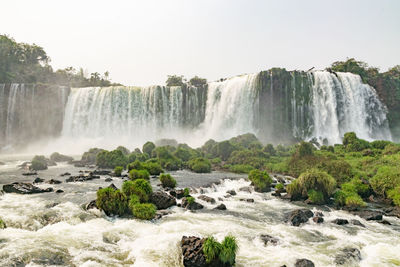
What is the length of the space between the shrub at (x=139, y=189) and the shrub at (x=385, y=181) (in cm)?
1335

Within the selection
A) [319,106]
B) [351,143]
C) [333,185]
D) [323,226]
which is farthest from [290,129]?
[323,226]

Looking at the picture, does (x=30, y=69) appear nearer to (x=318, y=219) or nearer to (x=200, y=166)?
(x=200, y=166)

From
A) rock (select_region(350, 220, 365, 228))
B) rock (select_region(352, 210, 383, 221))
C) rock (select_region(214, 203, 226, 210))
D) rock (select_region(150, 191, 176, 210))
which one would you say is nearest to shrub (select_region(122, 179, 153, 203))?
rock (select_region(150, 191, 176, 210))

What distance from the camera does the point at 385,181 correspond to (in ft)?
53.3

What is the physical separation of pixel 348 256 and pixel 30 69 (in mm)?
76080

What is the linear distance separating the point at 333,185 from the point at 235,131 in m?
33.8

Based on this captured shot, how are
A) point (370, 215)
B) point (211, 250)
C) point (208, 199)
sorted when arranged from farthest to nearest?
point (208, 199) → point (370, 215) → point (211, 250)

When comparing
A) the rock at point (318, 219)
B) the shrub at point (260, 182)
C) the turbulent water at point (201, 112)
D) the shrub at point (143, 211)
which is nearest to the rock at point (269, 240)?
the rock at point (318, 219)

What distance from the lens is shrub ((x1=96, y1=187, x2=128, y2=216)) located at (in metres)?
11.9

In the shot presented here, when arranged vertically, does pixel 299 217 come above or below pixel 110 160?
above

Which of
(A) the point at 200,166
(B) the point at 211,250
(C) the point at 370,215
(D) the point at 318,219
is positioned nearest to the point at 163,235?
(B) the point at 211,250

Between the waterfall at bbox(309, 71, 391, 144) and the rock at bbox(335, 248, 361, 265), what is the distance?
37182 mm

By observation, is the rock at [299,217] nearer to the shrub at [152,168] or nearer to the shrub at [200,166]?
the shrub at [152,168]

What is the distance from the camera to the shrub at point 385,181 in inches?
625
